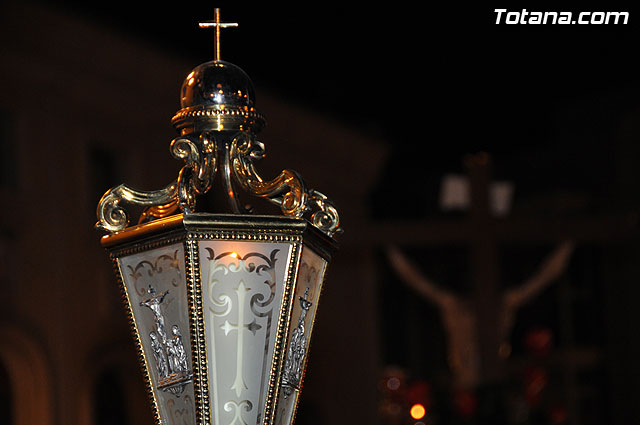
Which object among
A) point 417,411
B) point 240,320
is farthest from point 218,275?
point 417,411

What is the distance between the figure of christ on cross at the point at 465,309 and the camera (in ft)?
22.7

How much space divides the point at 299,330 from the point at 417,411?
5389 mm

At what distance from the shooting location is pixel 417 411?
664 centimetres

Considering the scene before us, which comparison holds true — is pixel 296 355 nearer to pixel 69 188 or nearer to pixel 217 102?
pixel 217 102

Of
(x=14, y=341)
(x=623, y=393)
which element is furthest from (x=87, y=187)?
(x=623, y=393)

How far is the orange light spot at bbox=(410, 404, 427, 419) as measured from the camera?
6559 mm

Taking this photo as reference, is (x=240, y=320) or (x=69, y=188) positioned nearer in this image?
(x=240, y=320)

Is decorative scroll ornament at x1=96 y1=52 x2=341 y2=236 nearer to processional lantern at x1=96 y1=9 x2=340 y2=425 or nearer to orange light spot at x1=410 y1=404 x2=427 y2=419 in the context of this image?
processional lantern at x1=96 y1=9 x2=340 y2=425

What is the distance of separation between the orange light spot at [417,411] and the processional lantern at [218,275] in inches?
207

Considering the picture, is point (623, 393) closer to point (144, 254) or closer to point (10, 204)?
point (10, 204)

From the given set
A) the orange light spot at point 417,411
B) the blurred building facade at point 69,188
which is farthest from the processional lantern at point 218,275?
the orange light spot at point 417,411

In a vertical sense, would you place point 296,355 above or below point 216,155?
below

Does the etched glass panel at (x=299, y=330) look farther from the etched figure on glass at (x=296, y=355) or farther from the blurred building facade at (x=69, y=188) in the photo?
the blurred building facade at (x=69, y=188)

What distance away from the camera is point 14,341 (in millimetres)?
6250
